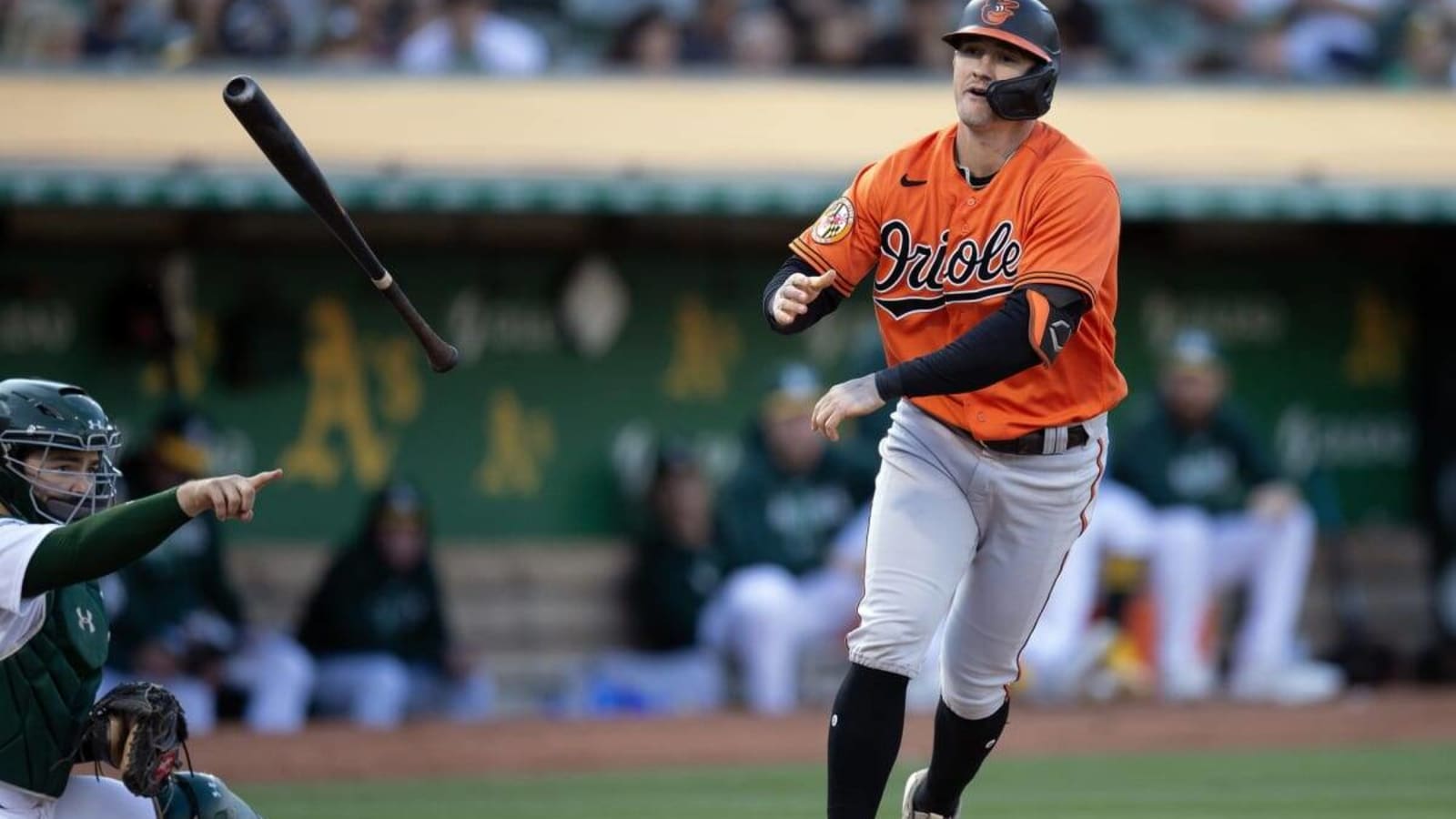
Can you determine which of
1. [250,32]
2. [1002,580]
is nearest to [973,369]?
[1002,580]

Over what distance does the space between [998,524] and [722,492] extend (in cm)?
582

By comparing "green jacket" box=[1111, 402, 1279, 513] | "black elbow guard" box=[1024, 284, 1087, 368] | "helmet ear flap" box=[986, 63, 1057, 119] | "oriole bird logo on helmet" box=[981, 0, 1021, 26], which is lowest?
"green jacket" box=[1111, 402, 1279, 513]

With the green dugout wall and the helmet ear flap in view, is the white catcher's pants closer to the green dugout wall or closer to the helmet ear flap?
the helmet ear flap

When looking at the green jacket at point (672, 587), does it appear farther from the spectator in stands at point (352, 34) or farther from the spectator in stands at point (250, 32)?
the spectator in stands at point (250, 32)

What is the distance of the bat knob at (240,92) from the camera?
13.9 ft

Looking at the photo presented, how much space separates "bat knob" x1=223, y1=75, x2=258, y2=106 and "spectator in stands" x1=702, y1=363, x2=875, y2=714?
6094 millimetres

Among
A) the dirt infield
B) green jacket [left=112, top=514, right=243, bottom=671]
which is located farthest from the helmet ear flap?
green jacket [left=112, top=514, right=243, bottom=671]

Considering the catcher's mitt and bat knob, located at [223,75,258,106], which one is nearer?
the catcher's mitt

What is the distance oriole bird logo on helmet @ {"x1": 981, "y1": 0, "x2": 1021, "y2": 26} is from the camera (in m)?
4.70

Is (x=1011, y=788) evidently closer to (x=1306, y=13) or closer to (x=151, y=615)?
(x=151, y=615)

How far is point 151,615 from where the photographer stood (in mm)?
9383

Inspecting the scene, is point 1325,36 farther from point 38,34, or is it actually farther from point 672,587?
point 38,34

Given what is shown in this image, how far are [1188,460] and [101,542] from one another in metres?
7.59

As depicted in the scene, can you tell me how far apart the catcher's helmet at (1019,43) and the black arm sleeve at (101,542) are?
6.21 feet
